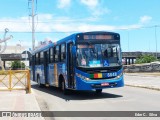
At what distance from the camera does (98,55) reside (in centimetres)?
1727

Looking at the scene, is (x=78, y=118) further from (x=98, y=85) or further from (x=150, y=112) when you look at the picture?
(x=98, y=85)

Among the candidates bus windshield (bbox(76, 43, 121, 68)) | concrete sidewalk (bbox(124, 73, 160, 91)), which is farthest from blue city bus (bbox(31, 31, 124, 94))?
concrete sidewalk (bbox(124, 73, 160, 91))

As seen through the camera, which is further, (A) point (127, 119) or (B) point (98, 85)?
(B) point (98, 85)

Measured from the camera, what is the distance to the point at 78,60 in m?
17.1

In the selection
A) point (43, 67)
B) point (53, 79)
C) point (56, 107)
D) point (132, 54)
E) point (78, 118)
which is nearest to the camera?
point (78, 118)

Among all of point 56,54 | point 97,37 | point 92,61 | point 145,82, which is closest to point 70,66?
point 92,61

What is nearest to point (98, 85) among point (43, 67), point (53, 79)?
point (53, 79)

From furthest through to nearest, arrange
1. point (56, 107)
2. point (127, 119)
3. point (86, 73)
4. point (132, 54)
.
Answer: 1. point (132, 54)
2. point (86, 73)
3. point (56, 107)
4. point (127, 119)

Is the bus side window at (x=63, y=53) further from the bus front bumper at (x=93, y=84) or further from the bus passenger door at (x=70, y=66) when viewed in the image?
the bus front bumper at (x=93, y=84)

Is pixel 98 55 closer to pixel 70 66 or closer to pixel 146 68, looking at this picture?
pixel 70 66

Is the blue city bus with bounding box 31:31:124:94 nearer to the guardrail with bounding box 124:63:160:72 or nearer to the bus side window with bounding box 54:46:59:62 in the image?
the bus side window with bounding box 54:46:59:62

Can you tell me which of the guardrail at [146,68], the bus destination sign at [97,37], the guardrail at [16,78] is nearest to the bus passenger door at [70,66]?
the bus destination sign at [97,37]

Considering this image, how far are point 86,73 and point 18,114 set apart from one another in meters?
5.59

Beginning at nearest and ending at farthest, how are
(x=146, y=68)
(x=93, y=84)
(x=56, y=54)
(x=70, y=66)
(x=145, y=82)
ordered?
1. (x=93, y=84)
2. (x=70, y=66)
3. (x=56, y=54)
4. (x=145, y=82)
5. (x=146, y=68)
